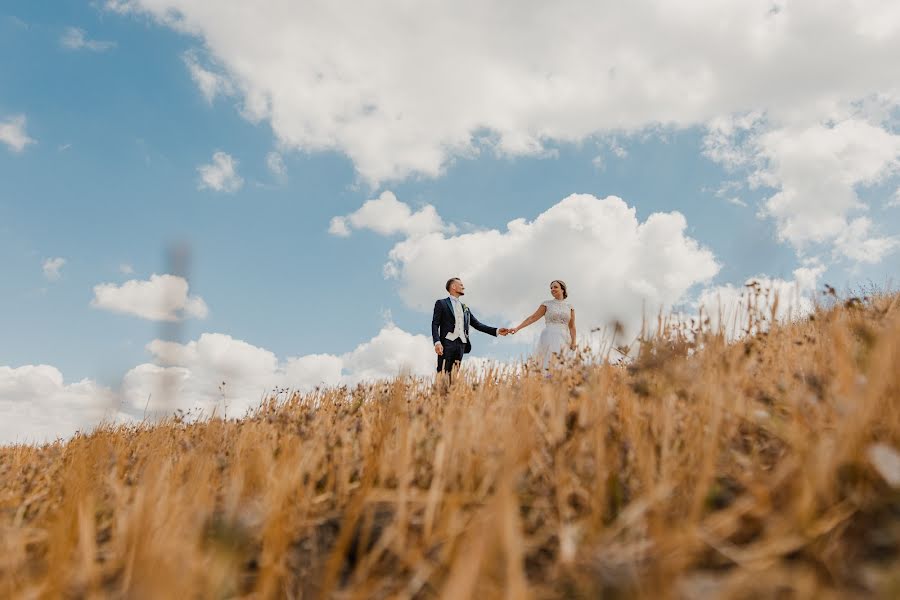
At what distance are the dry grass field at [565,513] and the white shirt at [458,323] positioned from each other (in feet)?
26.6

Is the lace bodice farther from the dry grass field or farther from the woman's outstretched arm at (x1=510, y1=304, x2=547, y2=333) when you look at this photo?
the dry grass field

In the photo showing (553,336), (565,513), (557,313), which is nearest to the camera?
(565,513)

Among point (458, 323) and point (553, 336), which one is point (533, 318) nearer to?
point (553, 336)

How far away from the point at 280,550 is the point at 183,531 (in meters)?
0.39

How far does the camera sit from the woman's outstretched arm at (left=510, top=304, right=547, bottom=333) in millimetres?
11555

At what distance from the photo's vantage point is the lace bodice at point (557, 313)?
1139 cm

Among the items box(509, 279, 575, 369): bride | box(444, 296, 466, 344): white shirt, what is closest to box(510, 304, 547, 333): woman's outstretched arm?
box(509, 279, 575, 369): bride

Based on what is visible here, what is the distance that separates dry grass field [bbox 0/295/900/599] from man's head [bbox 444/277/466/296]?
844cm

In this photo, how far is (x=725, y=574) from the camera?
167cm

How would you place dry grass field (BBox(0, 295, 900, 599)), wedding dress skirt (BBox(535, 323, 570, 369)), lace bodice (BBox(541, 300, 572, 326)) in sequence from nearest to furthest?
1. dry grass field (BBox(0, 295, 900, 599))
2. wedding dress skirt (BBox(535, 323, 570, 369))
3. lace bodice (BBox(541, 300, 572, 326))

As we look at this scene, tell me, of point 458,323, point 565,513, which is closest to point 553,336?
point 458,323

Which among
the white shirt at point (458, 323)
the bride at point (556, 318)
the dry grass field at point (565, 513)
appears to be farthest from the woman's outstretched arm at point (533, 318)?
the dry grass field at point (565, 513)

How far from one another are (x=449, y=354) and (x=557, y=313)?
2.17 m

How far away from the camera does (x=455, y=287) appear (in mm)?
11617
